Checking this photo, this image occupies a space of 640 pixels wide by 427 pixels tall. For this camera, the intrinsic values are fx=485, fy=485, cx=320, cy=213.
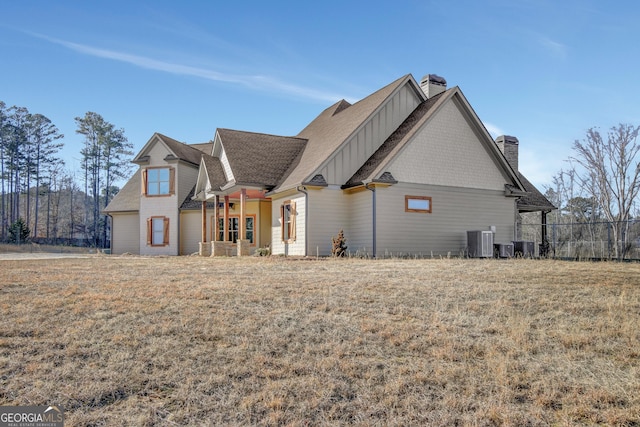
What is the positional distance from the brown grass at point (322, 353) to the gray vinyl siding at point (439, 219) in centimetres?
759

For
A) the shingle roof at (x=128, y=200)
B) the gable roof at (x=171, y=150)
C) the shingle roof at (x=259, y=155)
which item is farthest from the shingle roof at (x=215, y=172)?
the shingle roof at (x=128, y=200)

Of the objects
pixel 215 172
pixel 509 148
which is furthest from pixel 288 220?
pixel 509 148

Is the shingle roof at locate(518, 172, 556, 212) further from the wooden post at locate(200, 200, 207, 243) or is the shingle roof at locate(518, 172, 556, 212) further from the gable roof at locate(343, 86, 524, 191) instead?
the wooden post at locate(200, 200, 207, 243)

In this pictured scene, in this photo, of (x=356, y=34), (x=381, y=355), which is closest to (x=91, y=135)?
(x=356, y=34)

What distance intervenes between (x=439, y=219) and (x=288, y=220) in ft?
18.1

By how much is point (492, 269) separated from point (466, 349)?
6.30m

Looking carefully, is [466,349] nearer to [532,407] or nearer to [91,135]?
[532,407]

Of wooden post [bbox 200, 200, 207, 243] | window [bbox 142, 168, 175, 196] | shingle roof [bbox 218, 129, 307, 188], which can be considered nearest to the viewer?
shingle roof [bbox 218, 129, 307, 188]

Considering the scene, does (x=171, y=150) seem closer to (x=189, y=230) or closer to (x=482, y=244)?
(x=189, y=230)

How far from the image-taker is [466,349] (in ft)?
17.8

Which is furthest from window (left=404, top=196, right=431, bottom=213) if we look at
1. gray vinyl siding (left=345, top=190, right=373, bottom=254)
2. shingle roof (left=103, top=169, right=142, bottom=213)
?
shingle roof (left=103, top=169, right=142, bottom=213)

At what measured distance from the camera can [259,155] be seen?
66.1 feet

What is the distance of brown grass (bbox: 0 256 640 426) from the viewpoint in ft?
13.4

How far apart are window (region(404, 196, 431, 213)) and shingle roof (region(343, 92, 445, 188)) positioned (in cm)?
161
